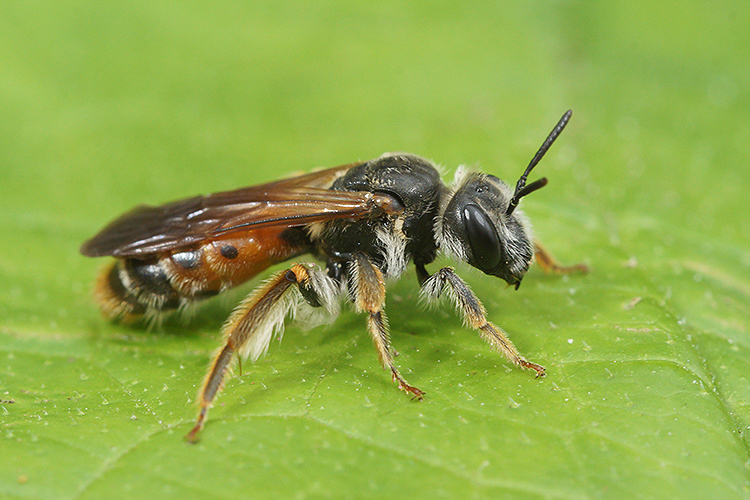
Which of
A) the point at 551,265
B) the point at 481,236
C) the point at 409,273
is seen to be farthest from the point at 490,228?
the point at 551,265

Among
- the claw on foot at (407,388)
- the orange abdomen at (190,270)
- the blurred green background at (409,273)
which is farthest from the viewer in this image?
the orange abdomen at (190,270)

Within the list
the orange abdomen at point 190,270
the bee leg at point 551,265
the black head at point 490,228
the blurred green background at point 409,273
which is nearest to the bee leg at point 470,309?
the blurred green background at point 409,273

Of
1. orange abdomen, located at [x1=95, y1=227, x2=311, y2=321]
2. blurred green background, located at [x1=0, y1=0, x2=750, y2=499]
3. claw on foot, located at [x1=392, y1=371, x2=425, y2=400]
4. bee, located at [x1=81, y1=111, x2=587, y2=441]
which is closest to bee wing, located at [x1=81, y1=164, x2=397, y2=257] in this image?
bee, located at [x1=81, y1=111, x2=587, y2=441]

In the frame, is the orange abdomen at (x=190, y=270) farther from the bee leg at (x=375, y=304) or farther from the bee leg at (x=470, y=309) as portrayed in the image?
the bee leg at (x=470, y=309)

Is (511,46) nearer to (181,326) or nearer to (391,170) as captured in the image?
(391,170)

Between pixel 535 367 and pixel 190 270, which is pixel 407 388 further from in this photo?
pixel 190 270
